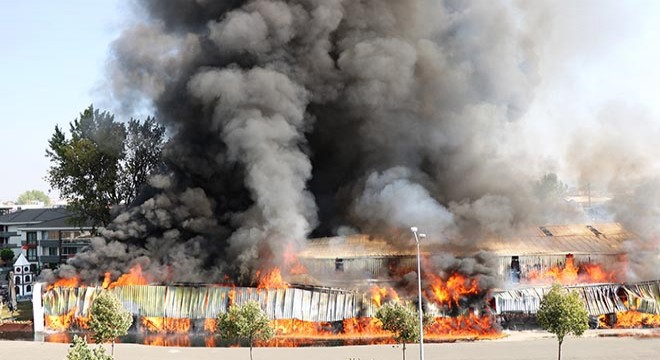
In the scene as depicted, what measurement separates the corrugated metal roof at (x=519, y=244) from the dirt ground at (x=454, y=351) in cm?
866

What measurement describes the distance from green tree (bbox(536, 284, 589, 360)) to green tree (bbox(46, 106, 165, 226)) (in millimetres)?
46660

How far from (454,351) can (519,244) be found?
1681 cm

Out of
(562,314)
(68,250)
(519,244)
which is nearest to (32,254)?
(68,250)

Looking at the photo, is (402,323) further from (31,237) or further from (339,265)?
(31,237)

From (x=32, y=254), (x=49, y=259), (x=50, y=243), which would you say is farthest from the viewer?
(x=32, y=254)

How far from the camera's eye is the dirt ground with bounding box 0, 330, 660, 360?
38.8 metres

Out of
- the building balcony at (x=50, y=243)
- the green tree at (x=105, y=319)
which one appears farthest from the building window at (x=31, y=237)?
the green tree at (x=105, y=319)

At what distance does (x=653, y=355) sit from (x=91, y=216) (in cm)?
5560

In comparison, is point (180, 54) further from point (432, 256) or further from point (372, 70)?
point (432, 256)

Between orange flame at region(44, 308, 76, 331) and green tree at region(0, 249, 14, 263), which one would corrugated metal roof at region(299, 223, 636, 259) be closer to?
orange flame at region(44, 308, 76, 331)

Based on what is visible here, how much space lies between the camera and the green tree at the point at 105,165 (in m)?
73.2

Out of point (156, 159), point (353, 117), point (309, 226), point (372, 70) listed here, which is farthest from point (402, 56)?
point (156, 159)

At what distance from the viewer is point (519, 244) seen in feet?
181

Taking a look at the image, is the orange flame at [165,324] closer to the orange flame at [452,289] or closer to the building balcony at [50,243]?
the orange flame at [452,289]
